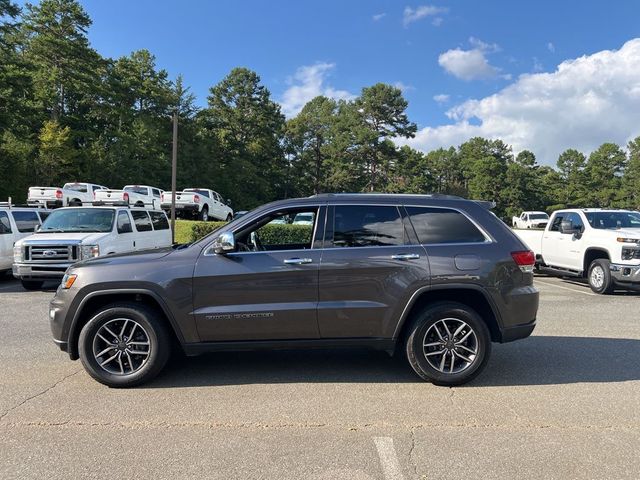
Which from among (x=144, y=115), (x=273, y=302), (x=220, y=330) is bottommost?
(x=220, y=330)

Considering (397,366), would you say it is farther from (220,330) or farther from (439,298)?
(220,330)

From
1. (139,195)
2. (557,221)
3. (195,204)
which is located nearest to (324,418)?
(557,221)

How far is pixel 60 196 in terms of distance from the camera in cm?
2588

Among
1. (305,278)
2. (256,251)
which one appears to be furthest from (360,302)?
(256,251)

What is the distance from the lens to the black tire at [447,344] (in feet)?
15.6

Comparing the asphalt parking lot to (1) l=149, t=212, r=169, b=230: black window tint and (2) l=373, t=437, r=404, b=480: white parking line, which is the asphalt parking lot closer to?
(2) l=373, t=437, r=404, b=480: white parking line

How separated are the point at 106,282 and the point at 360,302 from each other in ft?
7.90

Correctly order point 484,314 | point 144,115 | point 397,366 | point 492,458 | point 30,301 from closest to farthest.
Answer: point 492,458, point 484,314, point 397,366, point 30,301, point 144,115

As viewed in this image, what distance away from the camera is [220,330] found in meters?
4.69

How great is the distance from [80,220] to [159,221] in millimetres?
2716

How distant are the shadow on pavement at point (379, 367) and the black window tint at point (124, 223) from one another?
269 inches

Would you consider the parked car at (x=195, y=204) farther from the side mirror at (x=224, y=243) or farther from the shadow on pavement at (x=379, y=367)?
the side mirror at (x=224, y=243)

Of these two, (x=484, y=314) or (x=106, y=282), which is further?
(x=484, y=314)

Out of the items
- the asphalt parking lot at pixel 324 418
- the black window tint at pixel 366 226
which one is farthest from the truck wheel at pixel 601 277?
the black window tint at pixel 366 226
